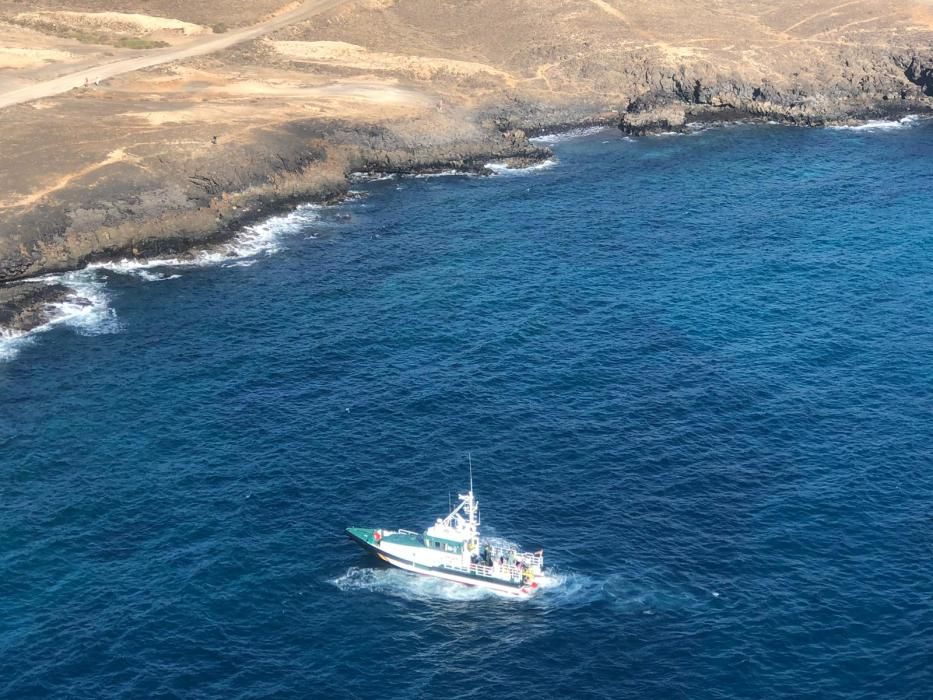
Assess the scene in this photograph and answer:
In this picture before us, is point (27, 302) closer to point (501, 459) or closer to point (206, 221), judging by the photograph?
point (206, 221)

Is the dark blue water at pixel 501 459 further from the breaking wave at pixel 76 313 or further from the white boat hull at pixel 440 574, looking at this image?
the breaking wave at pixel 76 313

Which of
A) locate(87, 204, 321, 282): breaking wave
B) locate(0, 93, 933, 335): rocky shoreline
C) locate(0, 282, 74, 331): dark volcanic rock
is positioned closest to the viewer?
locate(0, 282, 74, 331): dark volcanic rock

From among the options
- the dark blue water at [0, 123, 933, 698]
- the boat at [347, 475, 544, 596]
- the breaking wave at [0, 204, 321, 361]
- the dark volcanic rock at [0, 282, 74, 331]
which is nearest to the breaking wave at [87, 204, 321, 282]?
the breaking wave at [0, 204, 321, 361]

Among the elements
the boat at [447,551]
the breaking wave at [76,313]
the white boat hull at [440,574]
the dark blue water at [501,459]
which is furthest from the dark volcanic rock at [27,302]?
the white boat hull at [440,574]

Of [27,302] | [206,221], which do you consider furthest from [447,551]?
[206,221]

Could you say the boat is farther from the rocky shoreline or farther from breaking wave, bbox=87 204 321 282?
breaking wave, bbox=87 204 321 282

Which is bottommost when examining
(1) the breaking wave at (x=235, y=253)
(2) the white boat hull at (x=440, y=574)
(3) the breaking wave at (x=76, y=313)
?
(2) the white boat hull at (x=440, y=574)

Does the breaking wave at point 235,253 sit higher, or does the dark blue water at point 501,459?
the breaking wave at point 235,253
